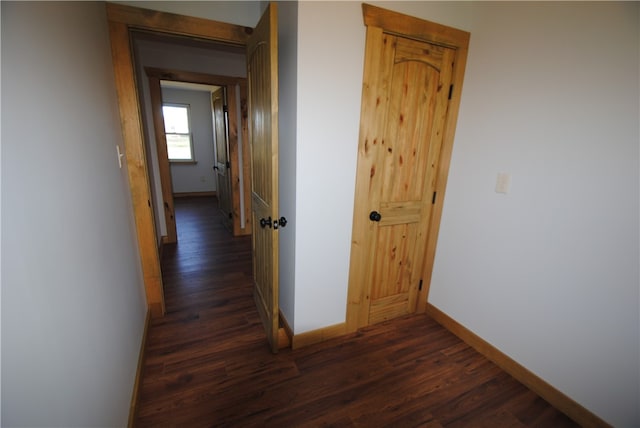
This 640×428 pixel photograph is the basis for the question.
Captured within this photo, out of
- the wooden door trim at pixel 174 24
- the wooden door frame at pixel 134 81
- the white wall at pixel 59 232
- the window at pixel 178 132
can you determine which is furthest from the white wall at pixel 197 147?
the white wall at pixel 59 232

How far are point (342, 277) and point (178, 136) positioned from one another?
243 inches

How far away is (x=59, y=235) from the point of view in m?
0.83

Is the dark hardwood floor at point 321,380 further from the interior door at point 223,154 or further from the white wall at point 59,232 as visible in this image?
the interior door at point 223,154

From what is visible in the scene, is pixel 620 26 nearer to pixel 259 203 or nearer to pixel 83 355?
pixel 259 203

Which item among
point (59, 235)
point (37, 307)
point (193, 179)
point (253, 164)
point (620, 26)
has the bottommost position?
point (193, 179)

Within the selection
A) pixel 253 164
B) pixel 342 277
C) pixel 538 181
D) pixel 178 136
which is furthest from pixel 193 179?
pixel 538 181

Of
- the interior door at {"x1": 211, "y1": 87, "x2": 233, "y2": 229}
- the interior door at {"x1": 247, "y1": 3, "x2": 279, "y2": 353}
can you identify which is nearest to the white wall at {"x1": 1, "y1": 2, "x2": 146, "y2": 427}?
the interior door at {"x1": 247, "y1": 3, "x2": 279, "y2": 353}

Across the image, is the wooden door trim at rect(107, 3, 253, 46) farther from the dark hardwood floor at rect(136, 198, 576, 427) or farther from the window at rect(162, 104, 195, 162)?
the window at rect(162, 104, 195, 162)

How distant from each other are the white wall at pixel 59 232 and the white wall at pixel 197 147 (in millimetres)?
5347

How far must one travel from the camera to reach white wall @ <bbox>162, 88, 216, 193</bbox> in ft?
20.4

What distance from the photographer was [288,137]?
1.64 m

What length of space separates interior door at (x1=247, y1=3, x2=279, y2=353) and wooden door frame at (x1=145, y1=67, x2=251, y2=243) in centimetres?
127

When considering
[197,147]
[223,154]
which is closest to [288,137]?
[223,154]

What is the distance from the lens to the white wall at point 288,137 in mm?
1491
